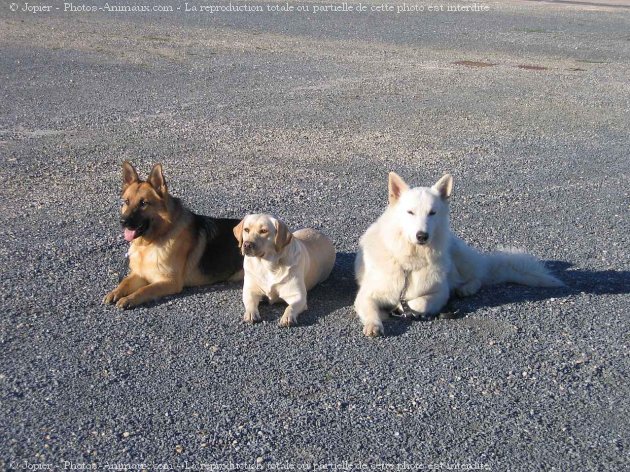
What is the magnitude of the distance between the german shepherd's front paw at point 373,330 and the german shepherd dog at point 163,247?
5.04 ft

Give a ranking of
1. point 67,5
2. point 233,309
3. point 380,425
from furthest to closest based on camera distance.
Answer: point 67,5 < point 233,309 < point 380,425

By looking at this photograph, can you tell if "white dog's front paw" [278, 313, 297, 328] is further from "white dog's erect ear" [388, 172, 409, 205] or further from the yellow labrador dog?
"white dog's erect ear" [388, 172, 409, 205]

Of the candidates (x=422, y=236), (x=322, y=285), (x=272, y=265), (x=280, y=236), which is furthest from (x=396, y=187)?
(x=322, y=285)

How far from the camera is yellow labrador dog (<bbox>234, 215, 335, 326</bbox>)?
6.09 metres

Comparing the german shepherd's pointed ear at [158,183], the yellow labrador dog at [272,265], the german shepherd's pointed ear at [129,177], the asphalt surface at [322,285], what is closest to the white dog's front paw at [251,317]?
the yellow labrador dog at [272,265]

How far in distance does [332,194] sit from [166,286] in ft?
11.3

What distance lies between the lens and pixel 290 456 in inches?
175

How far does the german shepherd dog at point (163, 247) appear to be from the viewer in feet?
21.8

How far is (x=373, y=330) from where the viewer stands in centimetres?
595

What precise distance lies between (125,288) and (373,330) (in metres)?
2.07

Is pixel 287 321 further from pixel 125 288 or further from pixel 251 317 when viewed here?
pixel 125 288

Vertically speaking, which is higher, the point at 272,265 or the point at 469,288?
the point at 272,265

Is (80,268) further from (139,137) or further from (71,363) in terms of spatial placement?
(139,137)

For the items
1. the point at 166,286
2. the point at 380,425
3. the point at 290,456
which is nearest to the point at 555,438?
the point at 380,425
